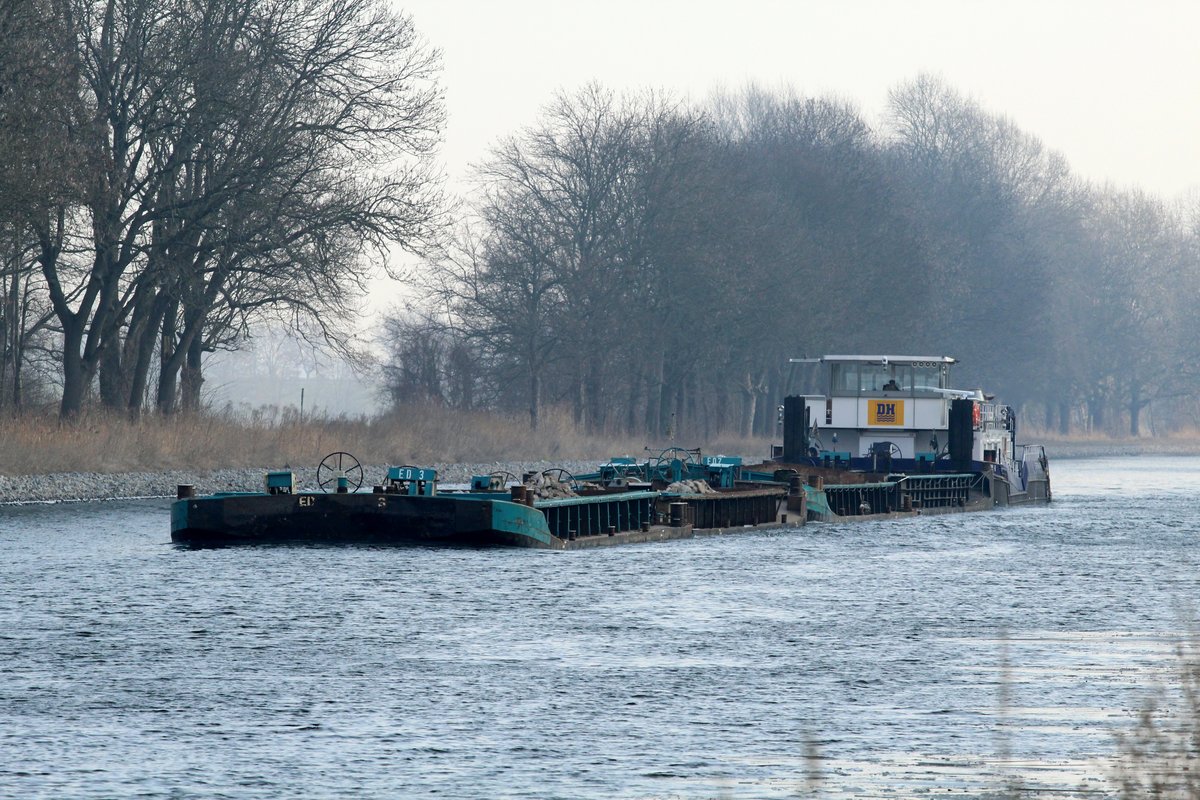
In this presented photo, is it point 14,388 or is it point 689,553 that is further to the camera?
point 14,388

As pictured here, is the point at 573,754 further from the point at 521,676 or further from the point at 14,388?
the point at 14,388

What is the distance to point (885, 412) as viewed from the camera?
48562mm

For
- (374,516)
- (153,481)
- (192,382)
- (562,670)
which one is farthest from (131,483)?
(562,670)

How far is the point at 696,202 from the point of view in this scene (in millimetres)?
71250

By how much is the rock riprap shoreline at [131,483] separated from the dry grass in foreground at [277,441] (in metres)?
0.53

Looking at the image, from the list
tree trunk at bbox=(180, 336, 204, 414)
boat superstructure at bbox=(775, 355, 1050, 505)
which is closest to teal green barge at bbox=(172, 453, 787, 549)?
boat superstructure at bbox=(775, 355, 1050, 505)

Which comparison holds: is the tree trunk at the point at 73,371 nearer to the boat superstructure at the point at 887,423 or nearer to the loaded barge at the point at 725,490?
the loaded barge at the point at 725,490

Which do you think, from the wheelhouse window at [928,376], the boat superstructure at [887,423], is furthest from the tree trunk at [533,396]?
the wheelhouse window at [928,376]

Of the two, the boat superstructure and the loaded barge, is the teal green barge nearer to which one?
the loaded barge

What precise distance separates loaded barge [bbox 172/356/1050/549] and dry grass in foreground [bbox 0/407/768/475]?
2119mm

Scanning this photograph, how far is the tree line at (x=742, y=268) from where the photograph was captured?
6919cm

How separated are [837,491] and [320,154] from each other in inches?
698

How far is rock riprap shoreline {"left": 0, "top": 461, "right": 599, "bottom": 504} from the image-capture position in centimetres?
4062

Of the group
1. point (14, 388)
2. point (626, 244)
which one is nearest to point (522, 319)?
point (626, 244)
